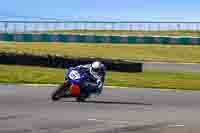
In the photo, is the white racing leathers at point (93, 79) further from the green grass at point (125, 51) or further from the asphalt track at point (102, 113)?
the green grass at point (125, 51)

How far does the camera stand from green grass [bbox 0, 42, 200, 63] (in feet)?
148

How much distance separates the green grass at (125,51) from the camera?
45000 millimetres

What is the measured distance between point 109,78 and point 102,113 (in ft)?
33.9

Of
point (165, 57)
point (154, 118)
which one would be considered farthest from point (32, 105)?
point (165, 57)

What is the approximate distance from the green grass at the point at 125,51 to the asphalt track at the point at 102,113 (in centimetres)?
2585

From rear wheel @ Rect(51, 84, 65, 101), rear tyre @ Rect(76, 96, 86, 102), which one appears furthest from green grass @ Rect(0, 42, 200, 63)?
rear wheel @ Rect(51, 84, 65, 101)

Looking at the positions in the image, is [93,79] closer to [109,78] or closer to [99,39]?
[109,78]

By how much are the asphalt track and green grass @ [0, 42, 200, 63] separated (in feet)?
84.8

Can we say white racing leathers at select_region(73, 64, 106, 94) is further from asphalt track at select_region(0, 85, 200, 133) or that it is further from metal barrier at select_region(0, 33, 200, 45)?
metal barrier at select_region(0, 33, 200, 45)

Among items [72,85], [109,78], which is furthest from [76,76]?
[109,78]

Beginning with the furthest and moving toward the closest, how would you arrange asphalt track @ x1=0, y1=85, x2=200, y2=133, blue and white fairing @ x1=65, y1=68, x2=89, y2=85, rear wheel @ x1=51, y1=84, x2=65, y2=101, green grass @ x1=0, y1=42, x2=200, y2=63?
green grass @ x1=0, y1=42, x2=200, y2=63
rear wheel @ x1=51, y1=84, x2=65, y2=101
blue and white fairing @ x1=65, y1=68, x2=89, y2=85
asphalt track @ x1=0, y1=85, x2=200, y2=133

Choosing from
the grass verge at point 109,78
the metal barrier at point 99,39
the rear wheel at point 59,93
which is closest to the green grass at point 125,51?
the metal barrier at point 99,39

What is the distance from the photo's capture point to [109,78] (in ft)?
78.6

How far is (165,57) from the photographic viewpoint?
4669cm
